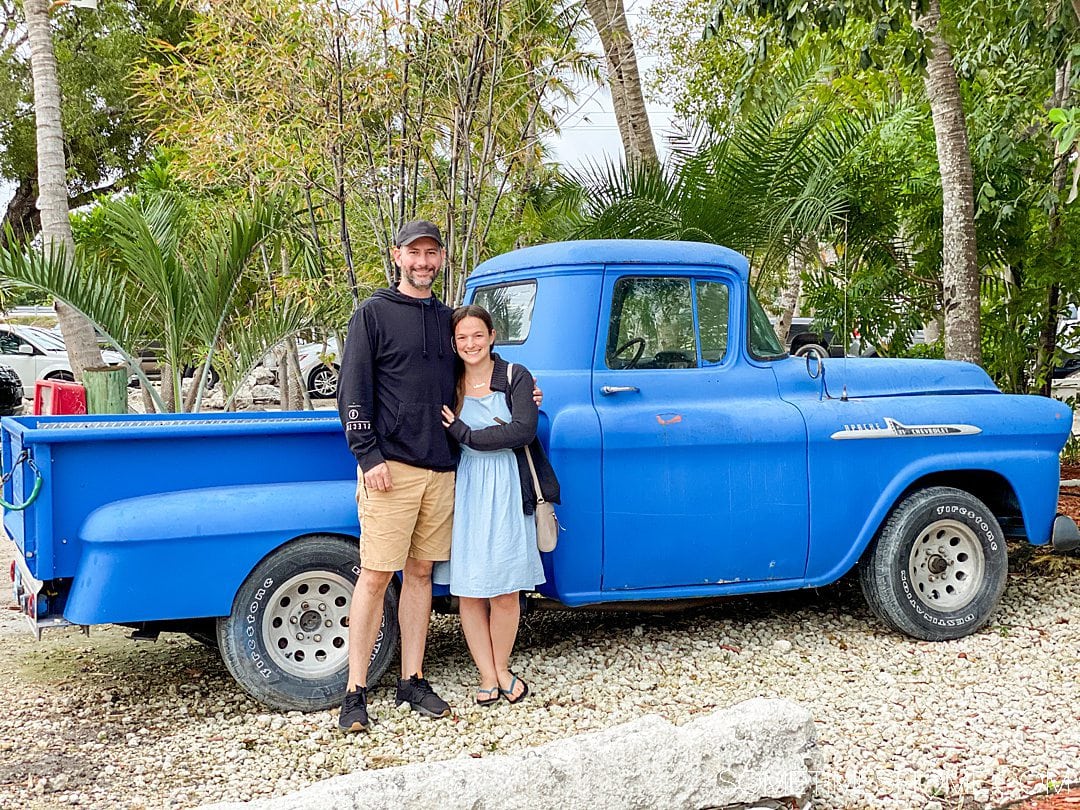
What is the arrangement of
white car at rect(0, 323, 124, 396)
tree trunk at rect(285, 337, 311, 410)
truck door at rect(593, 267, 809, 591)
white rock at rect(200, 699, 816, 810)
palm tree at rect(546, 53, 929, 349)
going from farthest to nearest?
white car at rect(0, 323, 124, 396), tree trunk at rect(285, 337, 311, 410), palm tree at rect(546, 53, 929, 349), truck door at rect(593, 267, 809, 591), white rock at rect(200, 699, 816, 810)

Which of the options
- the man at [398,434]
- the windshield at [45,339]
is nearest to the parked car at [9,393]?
the windshield at [45,339]

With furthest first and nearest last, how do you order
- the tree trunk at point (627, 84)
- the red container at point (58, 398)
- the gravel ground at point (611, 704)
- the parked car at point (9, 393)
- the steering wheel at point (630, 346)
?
the parked car at point (9, 393) < the tree trunk at point (627, 84) < the red container at point (58, 398) < the steering wheel at point (630, 346) < the gravel ground at point (611, 704)

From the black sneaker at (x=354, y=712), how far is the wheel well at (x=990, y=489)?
9.65ft

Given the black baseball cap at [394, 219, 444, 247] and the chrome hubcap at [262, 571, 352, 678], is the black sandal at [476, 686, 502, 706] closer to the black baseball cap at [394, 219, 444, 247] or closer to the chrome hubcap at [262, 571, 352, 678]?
the chrome hubcap at [262, 571, 352, 678]

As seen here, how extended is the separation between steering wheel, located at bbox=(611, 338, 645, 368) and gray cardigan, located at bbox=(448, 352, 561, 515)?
686mm

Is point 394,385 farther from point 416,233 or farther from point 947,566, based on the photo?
point 947,566

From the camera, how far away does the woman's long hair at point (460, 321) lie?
4766 mm

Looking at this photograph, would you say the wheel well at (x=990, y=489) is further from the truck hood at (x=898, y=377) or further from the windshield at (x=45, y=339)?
the windshield at (x=45, y=339)

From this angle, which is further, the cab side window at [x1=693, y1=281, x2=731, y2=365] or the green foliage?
the green foliage

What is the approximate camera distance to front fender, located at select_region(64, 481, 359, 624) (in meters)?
4.39

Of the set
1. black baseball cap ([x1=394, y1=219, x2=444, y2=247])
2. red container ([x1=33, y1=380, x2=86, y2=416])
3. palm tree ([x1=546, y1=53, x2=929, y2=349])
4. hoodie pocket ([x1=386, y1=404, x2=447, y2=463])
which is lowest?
hoodie pocket ([x1=386, y1=404, x2=447, y2=463])

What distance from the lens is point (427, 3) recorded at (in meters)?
7.18

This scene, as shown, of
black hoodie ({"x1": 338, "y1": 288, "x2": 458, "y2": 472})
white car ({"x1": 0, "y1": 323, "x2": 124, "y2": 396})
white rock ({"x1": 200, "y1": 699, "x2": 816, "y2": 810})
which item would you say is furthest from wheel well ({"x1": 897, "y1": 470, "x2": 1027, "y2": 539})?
white car ({"x1": 0, "y1": 323, "x2": 124, "y2": 396})

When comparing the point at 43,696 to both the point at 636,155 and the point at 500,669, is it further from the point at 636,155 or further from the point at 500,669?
the point at 636,155
